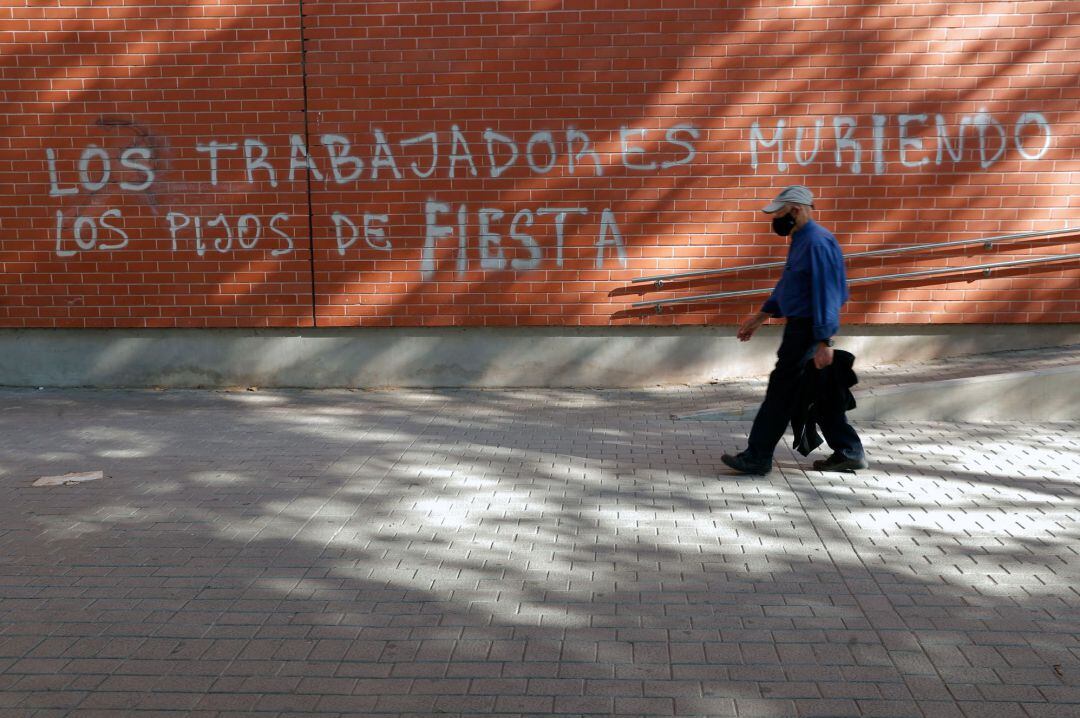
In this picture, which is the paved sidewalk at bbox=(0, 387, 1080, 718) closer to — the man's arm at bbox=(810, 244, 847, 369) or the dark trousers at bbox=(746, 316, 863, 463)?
the dark trousers at bbox=(746, 316, 863, 463)

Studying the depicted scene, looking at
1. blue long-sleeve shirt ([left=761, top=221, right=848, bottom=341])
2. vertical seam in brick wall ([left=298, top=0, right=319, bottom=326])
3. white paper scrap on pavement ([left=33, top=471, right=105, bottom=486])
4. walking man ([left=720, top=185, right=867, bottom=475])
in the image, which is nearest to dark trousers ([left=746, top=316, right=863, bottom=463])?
walking man ([left=720, top=185, right=867, bottom=475])

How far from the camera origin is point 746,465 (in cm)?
619

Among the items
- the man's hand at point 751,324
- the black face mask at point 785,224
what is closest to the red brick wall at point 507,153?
the man's hand at point 751,324

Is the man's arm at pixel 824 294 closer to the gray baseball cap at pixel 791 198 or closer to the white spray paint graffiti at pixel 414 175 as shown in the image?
the gray baseball cap at pixel 791 198

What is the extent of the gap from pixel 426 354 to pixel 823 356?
444 cm

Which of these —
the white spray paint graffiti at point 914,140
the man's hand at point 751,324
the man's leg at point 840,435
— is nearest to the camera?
the man's leg at point 840,435

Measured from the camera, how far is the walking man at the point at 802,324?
5.89 m

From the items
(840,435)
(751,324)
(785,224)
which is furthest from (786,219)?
(840,435)

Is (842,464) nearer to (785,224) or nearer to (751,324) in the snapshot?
(751,324)

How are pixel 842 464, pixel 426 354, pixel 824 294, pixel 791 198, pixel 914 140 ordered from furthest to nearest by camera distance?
1. pixel 426 354
2. pixel 914 140
3. pixel 842 464
4. pixel 791 198
5. pixel 824 294

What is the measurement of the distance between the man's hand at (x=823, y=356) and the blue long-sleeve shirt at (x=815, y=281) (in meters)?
0.07

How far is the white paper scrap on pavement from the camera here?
6.23 metres

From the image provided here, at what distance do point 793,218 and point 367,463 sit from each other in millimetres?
3107

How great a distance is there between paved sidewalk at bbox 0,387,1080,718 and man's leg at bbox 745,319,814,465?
224 millimetres
